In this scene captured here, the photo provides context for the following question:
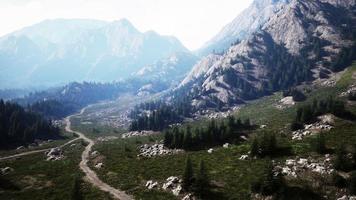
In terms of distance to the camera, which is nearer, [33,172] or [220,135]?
[33,172]

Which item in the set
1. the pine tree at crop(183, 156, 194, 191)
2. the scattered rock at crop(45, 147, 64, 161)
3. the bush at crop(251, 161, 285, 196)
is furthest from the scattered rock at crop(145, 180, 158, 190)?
the scattered rock at crop(45, 147, 64, 161)

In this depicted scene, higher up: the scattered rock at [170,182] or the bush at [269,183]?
Answer: the bush at [269,183]

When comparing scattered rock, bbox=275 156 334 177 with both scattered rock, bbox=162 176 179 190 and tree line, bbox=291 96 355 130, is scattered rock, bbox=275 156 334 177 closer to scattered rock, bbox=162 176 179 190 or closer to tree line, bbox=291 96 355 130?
scattered rock, bbox=162 176 179 190

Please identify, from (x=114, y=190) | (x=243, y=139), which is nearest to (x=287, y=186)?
(x=114, y=190)

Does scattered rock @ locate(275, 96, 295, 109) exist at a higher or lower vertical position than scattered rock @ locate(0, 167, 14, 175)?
higher

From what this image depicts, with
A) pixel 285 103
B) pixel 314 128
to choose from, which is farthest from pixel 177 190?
pixel 285 103

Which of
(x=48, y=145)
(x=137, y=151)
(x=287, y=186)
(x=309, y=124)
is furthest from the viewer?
(x=48, y=145)

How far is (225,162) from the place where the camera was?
86875mm

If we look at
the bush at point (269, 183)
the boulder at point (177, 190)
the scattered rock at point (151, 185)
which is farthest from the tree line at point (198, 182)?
the bush at point (269, 183)

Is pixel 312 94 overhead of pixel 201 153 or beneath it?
overhead

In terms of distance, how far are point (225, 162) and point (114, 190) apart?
28.3 metres

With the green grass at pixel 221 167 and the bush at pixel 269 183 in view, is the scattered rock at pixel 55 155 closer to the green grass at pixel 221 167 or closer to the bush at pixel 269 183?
the green grass at pixel 221 167

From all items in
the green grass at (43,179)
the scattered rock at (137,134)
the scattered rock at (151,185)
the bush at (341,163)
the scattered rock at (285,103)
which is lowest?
the scattered rock at (137,134)

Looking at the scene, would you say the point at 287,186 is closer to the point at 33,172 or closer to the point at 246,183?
the point at 246,183
